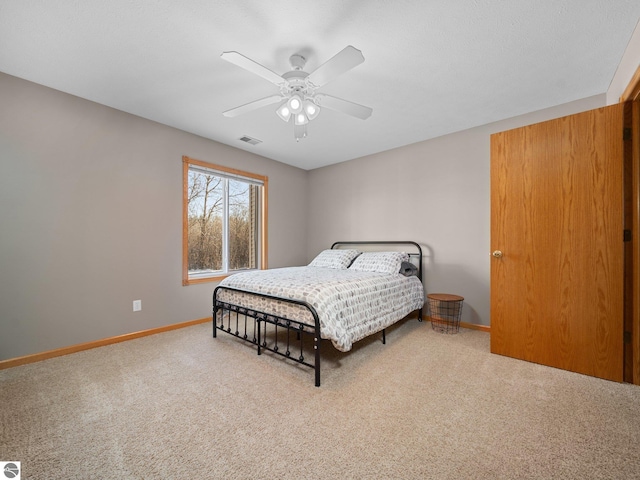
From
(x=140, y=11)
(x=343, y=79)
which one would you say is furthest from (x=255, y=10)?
(x=343, y=79)

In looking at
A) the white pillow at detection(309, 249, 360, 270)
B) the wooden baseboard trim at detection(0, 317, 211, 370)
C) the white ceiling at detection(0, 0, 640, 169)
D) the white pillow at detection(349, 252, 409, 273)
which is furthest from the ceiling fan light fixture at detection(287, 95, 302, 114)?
the wooden baseboard trim at detection(0, 317, 211, 370)

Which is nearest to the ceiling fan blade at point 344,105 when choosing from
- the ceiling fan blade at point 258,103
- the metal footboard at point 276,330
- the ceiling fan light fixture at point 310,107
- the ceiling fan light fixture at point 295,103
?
the ceiling fan light fixture at point 310,107

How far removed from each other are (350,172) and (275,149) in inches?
53.5

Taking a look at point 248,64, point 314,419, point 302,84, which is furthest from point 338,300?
point 248,64

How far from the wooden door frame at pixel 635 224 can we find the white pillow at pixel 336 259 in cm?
279

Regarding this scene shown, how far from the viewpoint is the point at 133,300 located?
10.3ft

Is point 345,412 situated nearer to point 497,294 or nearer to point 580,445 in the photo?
point 580,445

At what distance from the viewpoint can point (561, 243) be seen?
234 centimetres

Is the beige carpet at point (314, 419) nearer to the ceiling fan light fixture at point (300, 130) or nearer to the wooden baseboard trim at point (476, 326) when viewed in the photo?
the wooden baseboard trim at point (476, 326)

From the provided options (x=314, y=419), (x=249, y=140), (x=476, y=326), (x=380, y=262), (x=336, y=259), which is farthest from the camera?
(x=336, y=259)

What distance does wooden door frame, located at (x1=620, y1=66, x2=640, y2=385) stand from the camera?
6.66 ft

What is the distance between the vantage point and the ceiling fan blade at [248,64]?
170cm

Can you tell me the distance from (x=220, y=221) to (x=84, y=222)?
63.4 inches

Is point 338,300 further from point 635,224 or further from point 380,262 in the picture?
point 635,224
